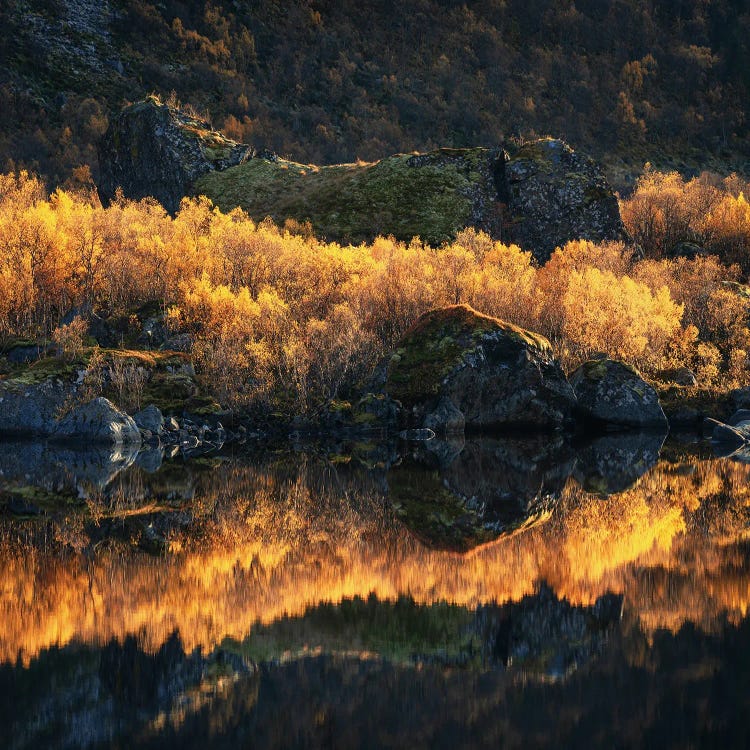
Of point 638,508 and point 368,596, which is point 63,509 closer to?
point 368,596

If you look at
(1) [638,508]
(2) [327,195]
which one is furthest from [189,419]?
(2) [327,195]

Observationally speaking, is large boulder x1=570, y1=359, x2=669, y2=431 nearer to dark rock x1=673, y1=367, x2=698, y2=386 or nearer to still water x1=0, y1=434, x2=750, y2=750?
dark rock x1=673, y1=367, x2=698, y2=386

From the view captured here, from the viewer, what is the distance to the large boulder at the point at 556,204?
83.0m

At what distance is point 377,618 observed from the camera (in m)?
15.2

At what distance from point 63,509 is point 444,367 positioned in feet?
88.9

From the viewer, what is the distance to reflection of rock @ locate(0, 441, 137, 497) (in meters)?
30.8

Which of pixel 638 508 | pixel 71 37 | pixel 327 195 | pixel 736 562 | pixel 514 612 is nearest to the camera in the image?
pixel 514 612

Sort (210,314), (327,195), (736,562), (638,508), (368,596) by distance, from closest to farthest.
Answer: (368,596) < (736,562) < (638,508) < (210,314) < (327,195)

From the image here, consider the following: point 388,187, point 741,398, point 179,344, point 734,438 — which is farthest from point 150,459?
point 388,187

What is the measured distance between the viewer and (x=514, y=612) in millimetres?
15461

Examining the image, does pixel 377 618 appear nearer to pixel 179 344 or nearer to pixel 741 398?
pixel 179 344

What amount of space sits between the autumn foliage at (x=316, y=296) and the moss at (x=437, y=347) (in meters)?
3.20

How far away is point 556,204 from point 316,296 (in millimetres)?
30495

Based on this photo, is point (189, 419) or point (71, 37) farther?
point (71, 37)
